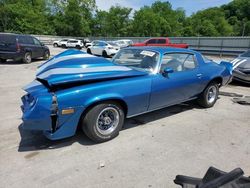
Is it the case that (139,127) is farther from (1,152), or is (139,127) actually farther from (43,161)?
(1,152)

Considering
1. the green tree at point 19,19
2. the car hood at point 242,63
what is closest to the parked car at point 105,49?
the car hood at point 242,63

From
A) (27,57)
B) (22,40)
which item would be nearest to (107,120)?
(27,57)

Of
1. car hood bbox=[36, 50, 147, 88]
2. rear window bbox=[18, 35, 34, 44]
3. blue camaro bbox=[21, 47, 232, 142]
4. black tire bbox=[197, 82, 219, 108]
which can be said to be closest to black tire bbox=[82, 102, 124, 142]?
blue camaro bbox=[21, 47, 232, 142]

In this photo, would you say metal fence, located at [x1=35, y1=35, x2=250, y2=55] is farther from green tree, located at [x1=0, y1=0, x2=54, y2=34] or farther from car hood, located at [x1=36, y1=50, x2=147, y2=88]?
green tree, located at [x1=0, y1=0, x2=54, y2=34]

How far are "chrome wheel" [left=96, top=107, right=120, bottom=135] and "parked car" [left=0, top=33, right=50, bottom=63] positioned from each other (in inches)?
455

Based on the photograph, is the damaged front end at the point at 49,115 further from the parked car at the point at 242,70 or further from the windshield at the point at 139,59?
the parked car at the point at 242,70

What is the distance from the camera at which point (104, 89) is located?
343 centimetres

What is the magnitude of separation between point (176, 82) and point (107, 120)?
1703 mm

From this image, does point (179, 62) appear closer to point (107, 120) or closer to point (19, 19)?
point (107, 120)

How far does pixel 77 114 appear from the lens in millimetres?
3248

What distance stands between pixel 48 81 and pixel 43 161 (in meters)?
1.15

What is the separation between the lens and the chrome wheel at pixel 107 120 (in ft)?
11.7

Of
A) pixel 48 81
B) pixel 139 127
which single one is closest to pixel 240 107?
pixel 139 127

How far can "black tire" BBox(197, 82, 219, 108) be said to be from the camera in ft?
17.3
